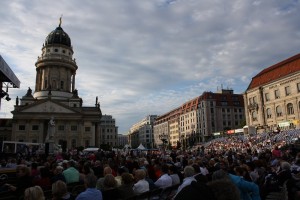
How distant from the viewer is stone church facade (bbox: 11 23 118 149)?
248ft

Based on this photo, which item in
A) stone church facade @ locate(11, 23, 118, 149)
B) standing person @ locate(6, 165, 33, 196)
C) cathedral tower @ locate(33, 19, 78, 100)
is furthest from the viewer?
cathedral tower @ locate(33, 19, 78, 100)

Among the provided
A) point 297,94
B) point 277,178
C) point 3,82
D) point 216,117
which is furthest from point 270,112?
point 277,178

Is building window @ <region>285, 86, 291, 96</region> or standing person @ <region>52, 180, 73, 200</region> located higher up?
building window @ <region>285, 86, 291, 96</region>

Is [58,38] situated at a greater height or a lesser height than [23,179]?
greater

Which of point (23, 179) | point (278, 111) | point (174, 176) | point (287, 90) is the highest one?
point (287, 90)

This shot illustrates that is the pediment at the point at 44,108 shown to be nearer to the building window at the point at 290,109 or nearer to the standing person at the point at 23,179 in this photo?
the building window at the point at 290,109

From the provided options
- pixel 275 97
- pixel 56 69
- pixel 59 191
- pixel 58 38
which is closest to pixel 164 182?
pixel 59 191

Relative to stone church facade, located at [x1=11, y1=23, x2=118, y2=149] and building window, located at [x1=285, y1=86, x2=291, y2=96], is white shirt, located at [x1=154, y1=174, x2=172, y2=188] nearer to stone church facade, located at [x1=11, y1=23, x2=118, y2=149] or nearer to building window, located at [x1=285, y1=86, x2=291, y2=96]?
building window, located at [x1=285, y1=86, x2=291, y2=96]

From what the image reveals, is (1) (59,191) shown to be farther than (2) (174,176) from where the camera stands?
No

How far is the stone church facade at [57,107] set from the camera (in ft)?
248

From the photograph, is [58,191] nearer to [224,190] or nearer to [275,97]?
[224,190]

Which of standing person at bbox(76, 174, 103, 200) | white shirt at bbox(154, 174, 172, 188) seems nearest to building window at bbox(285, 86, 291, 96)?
white shirt at bbox(154, 174, 172, 188)

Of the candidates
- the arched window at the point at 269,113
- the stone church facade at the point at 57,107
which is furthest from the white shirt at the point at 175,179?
the stone church facade at the point at 57,107

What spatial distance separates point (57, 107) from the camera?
76.4m
